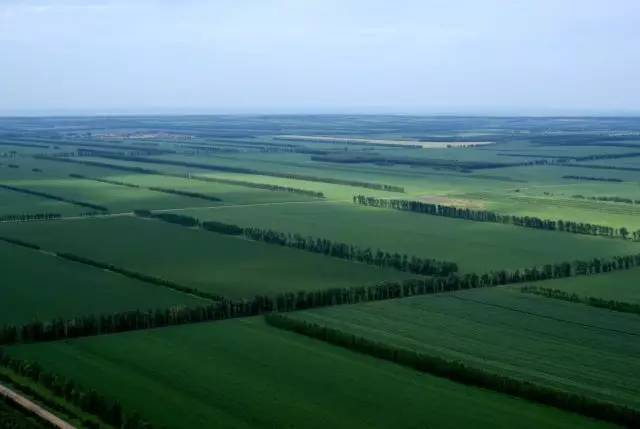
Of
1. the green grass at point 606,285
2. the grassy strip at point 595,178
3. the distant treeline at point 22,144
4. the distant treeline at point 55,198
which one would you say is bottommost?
the distant treeline at point 22,144

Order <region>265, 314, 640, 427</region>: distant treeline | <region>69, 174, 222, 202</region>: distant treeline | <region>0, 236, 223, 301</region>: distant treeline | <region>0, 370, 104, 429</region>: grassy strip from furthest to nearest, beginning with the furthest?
<region>69, 174, 222, 202</region>: distant treeline
<region>0, 236, 223, 301</region>: distant treeline
<region>265, 314, 640, 427</region>: distant treeline
<region>0, 370, 104, 429</region>: grassy strip

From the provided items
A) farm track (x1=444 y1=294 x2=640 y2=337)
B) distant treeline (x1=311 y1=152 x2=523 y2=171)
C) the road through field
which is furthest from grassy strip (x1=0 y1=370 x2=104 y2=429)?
distant treeline (x1=311 y1=152 x2=523 y2=171)

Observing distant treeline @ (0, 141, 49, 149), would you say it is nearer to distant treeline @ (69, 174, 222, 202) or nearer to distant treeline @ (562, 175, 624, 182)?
distant treeline @ (69, 174, 222, 202)

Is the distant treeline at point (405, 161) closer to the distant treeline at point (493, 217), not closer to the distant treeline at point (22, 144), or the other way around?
the distant treeline at point (493, 217)

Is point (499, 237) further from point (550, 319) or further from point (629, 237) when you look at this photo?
point (550, 319)

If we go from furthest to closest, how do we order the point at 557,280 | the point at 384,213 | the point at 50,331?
1. the point at 384,213
2. the point at 557,280
3. the point at 50,331

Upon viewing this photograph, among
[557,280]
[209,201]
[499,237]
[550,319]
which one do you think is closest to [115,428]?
[550,319]

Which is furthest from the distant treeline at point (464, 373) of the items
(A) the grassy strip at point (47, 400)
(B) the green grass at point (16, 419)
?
(B) the green grass at point (16, 419)
